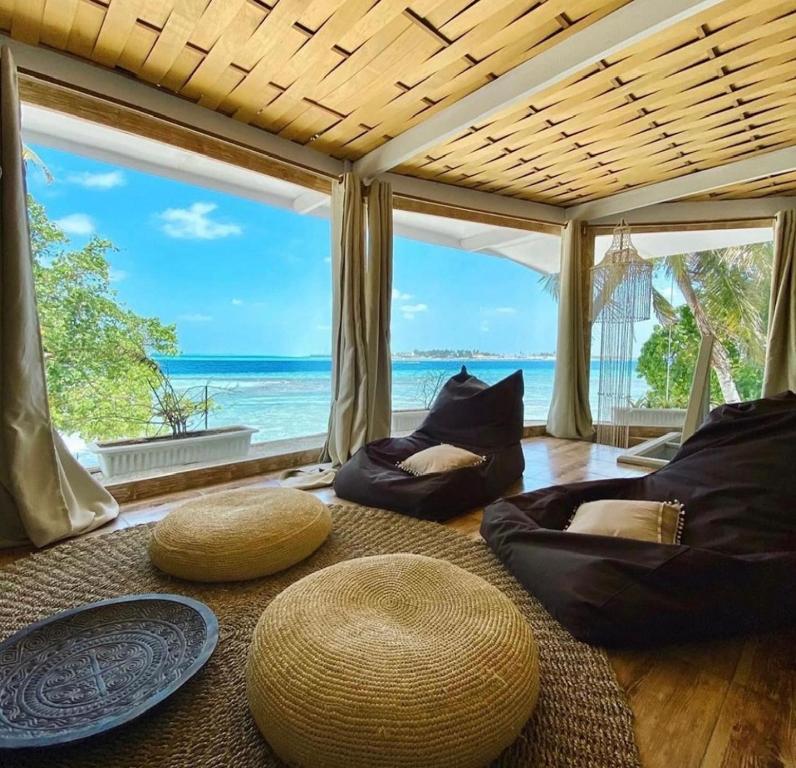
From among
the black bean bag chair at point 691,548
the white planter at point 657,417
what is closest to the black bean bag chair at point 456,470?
the black bean bag chair at point 691,548

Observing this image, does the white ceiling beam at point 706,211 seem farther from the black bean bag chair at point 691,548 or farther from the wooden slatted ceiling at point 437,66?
the black bean bag chair at point 691,548

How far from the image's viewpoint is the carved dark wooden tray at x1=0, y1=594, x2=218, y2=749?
100cm

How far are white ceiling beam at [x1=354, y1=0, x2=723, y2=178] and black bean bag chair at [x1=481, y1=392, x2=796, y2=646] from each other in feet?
5.92

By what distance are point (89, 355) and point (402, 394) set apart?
8.28 meters

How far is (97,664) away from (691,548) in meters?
1.79

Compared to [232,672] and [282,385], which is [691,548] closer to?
[232,672]

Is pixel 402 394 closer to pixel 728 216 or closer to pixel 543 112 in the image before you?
pixel 728 216

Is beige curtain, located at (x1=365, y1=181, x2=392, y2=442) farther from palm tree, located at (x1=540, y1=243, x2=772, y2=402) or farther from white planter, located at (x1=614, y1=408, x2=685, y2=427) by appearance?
palm tree, located at (x1=540, y1=243, x2=772, y2=402)

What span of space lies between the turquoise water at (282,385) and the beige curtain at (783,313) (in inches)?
220

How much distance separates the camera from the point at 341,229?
3.61 m

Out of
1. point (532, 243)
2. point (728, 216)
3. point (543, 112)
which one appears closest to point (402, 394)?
point (532, 243)

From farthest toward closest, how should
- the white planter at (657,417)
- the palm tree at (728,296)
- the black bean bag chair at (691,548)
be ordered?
the palm tree at (728,296) < the white planter at (657,417) < the black bean bag chair at (691,548)

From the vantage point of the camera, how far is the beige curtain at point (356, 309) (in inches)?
141

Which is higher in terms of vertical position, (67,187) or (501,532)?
(67,187)
